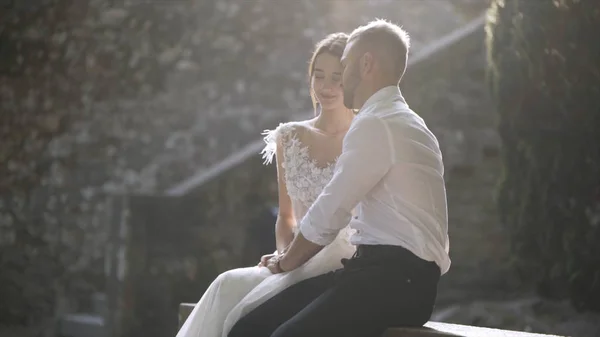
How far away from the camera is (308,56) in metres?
7.09

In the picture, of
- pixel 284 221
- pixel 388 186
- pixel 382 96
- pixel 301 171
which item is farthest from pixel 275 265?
pixel 382 96

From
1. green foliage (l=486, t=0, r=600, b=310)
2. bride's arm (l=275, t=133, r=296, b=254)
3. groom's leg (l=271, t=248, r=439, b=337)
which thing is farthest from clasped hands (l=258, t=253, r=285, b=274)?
green foliage (l=486, t=0, r=600, b=310)

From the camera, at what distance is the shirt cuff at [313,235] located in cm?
221

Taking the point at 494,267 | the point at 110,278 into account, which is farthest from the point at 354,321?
the point at 110,278

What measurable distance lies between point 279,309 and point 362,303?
34cm

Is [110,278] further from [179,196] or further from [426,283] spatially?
[426,283]

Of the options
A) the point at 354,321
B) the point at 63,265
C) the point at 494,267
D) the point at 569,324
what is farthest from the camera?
the point at 63,265

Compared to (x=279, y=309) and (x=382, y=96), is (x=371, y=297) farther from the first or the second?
(x=382, y=96)

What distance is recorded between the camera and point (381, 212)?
217 centimetres

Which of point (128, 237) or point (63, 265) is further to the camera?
point (63, 265)

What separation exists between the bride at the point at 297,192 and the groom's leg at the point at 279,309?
0.04m

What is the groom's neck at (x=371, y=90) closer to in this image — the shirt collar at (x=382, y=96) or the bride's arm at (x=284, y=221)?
the shirt collar at (x=382, y=96)

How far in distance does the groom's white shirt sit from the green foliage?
2166mm

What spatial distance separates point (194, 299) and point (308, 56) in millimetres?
2660
